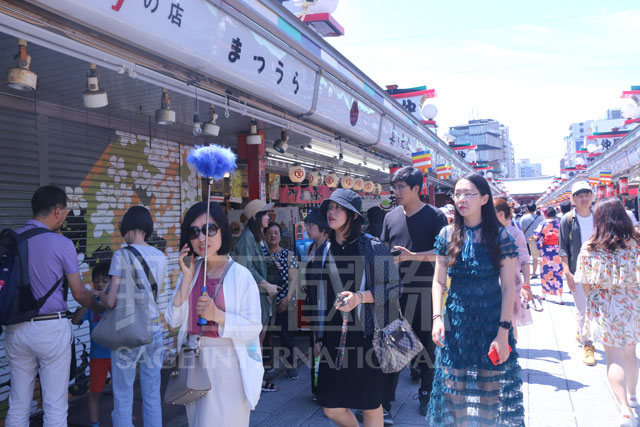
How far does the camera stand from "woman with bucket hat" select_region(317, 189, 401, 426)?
10.5 ft

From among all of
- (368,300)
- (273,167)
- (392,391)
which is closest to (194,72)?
(368,300)

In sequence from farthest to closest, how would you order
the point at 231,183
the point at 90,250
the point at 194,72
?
the point at 231,183 < the point at 90,250 < the point at 194,72

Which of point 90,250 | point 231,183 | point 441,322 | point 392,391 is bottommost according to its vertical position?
point 392,391

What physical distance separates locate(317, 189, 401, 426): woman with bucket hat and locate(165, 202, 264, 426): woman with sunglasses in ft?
2.03

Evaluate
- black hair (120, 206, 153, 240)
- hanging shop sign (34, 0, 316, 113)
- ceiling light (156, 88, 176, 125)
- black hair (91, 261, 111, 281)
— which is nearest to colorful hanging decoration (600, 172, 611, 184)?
hanging shop sign (34, 0, 316, 113)

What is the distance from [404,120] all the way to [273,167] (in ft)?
9.56

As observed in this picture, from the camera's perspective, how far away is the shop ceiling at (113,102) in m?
3.67

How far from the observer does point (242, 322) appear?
2.75 meters

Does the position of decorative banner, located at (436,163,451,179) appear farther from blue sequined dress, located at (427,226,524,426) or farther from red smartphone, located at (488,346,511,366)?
red smartphone, located at (488,346,511,366)

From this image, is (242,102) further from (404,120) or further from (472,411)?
(404,120)

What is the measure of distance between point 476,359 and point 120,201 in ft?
15.4

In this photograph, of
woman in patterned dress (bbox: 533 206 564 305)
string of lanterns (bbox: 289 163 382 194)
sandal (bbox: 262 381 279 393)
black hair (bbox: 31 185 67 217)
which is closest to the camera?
black hair (bbox: 31 185 67 217)

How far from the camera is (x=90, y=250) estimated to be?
550 cm

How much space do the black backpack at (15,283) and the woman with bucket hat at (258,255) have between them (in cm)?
212
